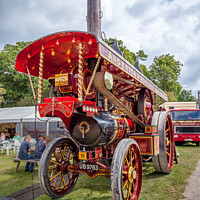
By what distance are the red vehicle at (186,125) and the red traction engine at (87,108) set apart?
19.5 ft

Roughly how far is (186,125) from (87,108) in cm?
775

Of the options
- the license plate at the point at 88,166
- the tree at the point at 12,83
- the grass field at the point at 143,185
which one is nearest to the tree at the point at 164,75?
the tree at the point at 12,83

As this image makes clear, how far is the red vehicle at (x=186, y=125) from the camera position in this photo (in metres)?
9.07

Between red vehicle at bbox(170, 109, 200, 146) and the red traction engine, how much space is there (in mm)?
5942

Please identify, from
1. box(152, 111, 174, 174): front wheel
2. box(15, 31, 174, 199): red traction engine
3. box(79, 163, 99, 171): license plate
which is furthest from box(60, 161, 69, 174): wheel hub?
box(152, 111, 174, 174): front wheel

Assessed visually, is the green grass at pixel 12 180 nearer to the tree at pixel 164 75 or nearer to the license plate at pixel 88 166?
the license plate at pixel 88 166

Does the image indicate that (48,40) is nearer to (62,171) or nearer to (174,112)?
(62,171)

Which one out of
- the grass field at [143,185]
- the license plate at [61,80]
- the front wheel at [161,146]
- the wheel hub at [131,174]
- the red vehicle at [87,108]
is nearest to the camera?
the red vehicle at [87,108]

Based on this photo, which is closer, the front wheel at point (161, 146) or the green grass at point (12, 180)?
the green grass at point (12, 180)

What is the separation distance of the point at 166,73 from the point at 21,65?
24661 mm

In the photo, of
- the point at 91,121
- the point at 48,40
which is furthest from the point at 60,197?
the point at 48,40

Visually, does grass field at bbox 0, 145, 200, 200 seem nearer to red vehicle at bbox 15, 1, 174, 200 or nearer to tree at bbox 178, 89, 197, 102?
red vehicle at bbox 15, 1, 174, 200

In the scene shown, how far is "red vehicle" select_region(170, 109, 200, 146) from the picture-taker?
907 cm

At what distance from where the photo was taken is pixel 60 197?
10.6 feet
